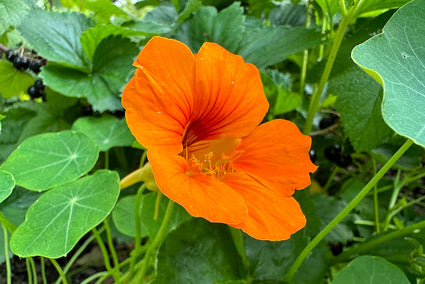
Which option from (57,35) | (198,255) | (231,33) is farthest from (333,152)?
(57,35)

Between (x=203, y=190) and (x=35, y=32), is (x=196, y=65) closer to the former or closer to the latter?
(x=203, y=190)

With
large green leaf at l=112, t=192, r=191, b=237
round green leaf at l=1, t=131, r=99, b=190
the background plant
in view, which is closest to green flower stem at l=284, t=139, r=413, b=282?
the background plant

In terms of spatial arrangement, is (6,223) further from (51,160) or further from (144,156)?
(144,156)

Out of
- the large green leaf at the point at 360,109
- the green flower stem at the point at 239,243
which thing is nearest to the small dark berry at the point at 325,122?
the large green leaf at the point at 360,109

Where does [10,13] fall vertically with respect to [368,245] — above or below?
above

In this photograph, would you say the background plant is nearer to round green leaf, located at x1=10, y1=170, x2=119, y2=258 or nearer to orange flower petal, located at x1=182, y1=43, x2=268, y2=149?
round green leaf, located at x1=10, y1=170, x2=119, y2=258

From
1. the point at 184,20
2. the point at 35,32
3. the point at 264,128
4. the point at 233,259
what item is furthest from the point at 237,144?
A: the point at 35,32
